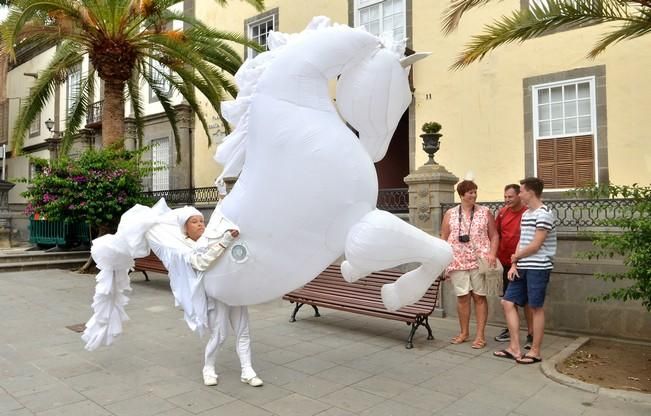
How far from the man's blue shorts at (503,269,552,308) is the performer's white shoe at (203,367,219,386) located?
2948 mm

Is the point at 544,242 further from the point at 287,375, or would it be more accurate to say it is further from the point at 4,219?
the point at 4,219

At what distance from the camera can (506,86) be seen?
9406 mm

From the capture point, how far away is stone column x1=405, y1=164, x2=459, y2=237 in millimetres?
6887

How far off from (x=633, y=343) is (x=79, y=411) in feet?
17.9

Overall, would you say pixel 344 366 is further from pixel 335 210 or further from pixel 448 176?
pixel 448 176

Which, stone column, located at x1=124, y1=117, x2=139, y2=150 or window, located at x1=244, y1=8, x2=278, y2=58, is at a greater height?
window, located at x1=244, y1=8, x2=278, y2=58

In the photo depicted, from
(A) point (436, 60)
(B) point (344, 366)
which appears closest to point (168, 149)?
(A) point (436, 60)

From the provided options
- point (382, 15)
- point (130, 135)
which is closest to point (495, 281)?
point (382, 15)

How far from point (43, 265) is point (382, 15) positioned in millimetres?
10029

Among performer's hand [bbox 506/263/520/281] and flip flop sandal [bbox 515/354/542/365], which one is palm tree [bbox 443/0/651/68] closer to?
performer's hand [bbox 506/263/520/281]

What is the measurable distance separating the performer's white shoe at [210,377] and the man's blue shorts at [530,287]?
2948mm

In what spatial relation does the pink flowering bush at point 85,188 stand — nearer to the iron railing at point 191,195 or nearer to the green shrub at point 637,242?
the iron railing at point 191,195

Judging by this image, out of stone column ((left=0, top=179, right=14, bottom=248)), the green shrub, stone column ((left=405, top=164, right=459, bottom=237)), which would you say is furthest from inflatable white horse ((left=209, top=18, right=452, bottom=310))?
stone column ((left=0, top=179, right=14, bottom=248))

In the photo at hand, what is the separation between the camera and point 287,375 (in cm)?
439
